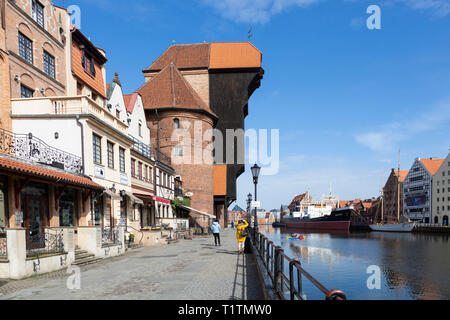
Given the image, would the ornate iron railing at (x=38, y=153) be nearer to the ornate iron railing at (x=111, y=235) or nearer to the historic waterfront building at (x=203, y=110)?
the ornate iron railing at (x=111, y=235)

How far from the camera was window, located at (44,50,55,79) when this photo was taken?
19922 millimetres

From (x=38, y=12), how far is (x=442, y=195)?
9329cm

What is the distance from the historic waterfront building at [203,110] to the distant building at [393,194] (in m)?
67.9

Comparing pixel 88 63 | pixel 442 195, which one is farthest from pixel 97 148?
pixel 442 195

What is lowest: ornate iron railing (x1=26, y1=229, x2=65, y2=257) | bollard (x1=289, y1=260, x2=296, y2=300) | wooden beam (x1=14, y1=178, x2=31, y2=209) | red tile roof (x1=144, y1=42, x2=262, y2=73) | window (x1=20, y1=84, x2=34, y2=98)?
Answer: ornate iron railing (x1=26, y1=229, x2=65, y2=257)

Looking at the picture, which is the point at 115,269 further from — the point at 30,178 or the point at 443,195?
the point at 443,195

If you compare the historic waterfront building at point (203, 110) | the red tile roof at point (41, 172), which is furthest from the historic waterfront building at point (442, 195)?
the red tile roof at point (41, 172)

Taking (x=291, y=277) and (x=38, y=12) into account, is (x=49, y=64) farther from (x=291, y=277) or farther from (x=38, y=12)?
(x=291, y=277)

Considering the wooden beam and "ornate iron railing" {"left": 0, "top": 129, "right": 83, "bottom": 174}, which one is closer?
the wooden beam

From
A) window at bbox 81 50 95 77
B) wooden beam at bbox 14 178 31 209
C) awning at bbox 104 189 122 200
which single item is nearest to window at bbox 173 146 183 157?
window at bbox 81 50 95 77

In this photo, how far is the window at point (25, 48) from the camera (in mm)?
17750

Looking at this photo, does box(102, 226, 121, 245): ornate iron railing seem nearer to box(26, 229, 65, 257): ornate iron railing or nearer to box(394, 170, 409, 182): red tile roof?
box(26, 229, 65, 257): ornate iron railing
